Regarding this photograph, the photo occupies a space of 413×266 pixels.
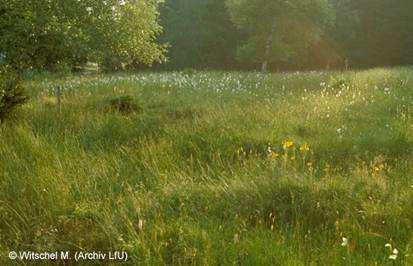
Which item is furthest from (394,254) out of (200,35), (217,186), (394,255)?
(200,35)

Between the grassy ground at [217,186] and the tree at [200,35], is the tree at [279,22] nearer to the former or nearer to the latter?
the tree at [200,35]

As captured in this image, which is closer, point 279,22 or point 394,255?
point 394,255

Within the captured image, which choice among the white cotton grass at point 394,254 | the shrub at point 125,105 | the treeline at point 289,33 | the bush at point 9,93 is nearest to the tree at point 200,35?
the treeline at point 289,33

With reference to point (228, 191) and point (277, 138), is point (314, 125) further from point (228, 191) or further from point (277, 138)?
point (228, 191)

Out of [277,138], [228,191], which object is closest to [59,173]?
[228,191]

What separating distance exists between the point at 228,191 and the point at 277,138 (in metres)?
2.74

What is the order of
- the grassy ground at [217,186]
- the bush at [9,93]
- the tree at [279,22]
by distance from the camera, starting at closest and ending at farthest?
the grassy ground at [217,186] → the bush at [9,93] → the tree at [279,22]

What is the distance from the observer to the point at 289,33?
35875 mm

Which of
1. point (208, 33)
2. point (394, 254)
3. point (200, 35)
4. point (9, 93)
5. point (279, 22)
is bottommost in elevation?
point (394, 254)

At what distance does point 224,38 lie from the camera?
45625mm

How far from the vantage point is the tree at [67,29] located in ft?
33.2

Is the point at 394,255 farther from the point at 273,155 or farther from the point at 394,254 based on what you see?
the point at 273,155

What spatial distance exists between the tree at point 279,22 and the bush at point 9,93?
25898mm

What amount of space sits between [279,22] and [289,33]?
170 centimetres
